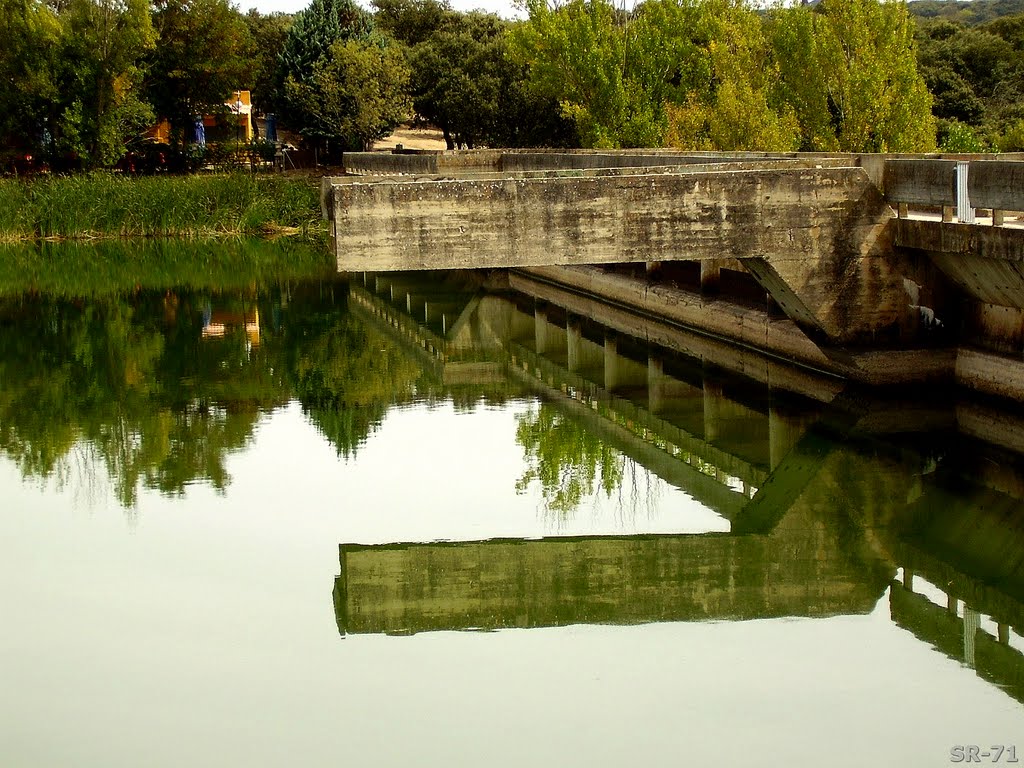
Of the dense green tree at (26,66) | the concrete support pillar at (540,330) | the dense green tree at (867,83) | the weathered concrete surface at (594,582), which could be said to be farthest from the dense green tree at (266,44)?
the weathered concrete surface at (594,582)

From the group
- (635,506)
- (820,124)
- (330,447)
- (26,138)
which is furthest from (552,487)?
(26,138)

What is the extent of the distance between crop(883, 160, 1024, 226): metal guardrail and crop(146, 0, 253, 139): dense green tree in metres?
42.6

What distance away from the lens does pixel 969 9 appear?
117000mm

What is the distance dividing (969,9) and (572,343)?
346ft

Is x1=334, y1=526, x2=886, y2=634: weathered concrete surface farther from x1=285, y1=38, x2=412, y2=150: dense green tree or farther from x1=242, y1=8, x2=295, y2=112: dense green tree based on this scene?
x1=242, y1=8, x2=295, y2=112: dense green tree

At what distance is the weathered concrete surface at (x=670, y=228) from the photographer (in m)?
14.6

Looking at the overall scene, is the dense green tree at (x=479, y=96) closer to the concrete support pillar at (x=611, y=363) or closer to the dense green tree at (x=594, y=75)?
the dense green tree at (x=594, y=75)

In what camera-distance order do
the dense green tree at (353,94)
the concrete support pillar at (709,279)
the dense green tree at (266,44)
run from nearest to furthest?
the concrete support pillar at (709,279)
the dense green tree at (353,94)
the dense green tree at (266,44)

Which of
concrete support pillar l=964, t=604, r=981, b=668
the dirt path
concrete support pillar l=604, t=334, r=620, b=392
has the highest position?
the dirt path

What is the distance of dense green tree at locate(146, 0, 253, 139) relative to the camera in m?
54.8

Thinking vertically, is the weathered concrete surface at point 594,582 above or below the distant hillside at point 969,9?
below

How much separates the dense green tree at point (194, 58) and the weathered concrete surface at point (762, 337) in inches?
1287

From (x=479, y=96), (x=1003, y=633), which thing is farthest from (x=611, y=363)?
(x=479, y=96)

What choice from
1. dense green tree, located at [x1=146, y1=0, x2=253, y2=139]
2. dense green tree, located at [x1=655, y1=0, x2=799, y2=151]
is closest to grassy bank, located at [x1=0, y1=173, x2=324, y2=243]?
dense green tree, located at [x1=146, y1=0, x2=253, y2=139]
